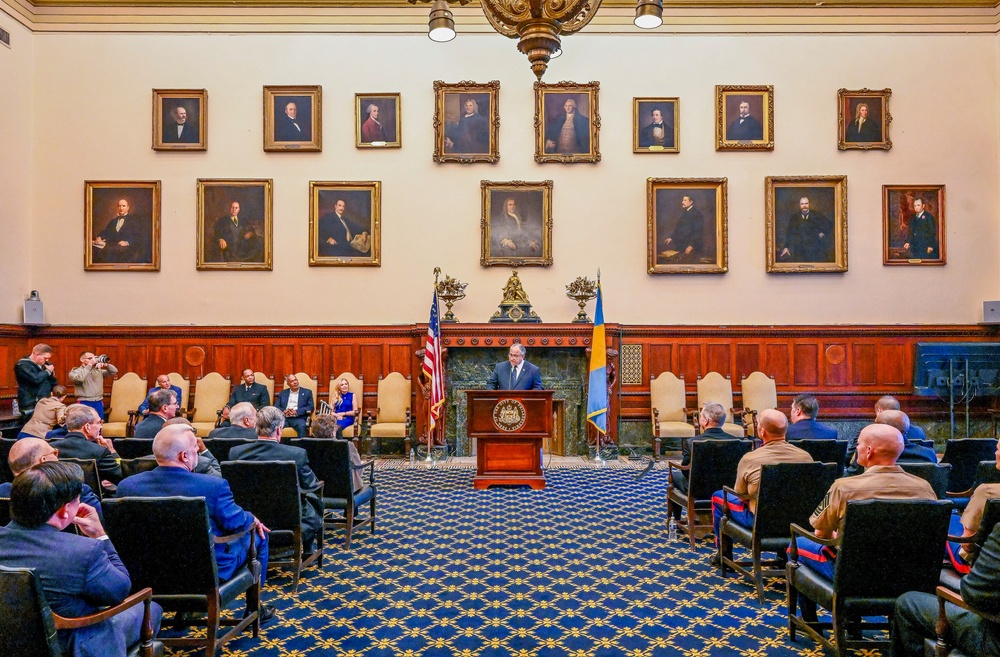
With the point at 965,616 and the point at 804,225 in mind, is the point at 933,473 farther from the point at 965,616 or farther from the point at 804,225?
the point at 804,225

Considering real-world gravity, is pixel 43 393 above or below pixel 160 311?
below

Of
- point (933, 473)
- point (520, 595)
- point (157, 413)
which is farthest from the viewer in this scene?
point (157, 413)

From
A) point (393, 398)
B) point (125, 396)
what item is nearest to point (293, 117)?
point (393, 398)

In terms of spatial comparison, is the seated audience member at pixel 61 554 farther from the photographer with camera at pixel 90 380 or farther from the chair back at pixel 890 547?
the photographer with camera at pixel 90 380

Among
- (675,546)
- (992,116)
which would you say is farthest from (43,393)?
(992,116)

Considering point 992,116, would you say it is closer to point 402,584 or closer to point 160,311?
point 402,584

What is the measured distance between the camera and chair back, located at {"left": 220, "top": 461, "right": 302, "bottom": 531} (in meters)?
4.91

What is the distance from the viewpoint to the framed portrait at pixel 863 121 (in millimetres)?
12195

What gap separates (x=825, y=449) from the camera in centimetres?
574

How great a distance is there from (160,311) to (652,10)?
1003cm

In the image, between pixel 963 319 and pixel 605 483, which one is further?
pixel 963 319

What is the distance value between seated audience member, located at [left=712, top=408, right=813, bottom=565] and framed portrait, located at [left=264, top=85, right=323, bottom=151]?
9.43 m

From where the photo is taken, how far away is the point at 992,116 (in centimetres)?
1231

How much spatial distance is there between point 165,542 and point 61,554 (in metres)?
0.92
